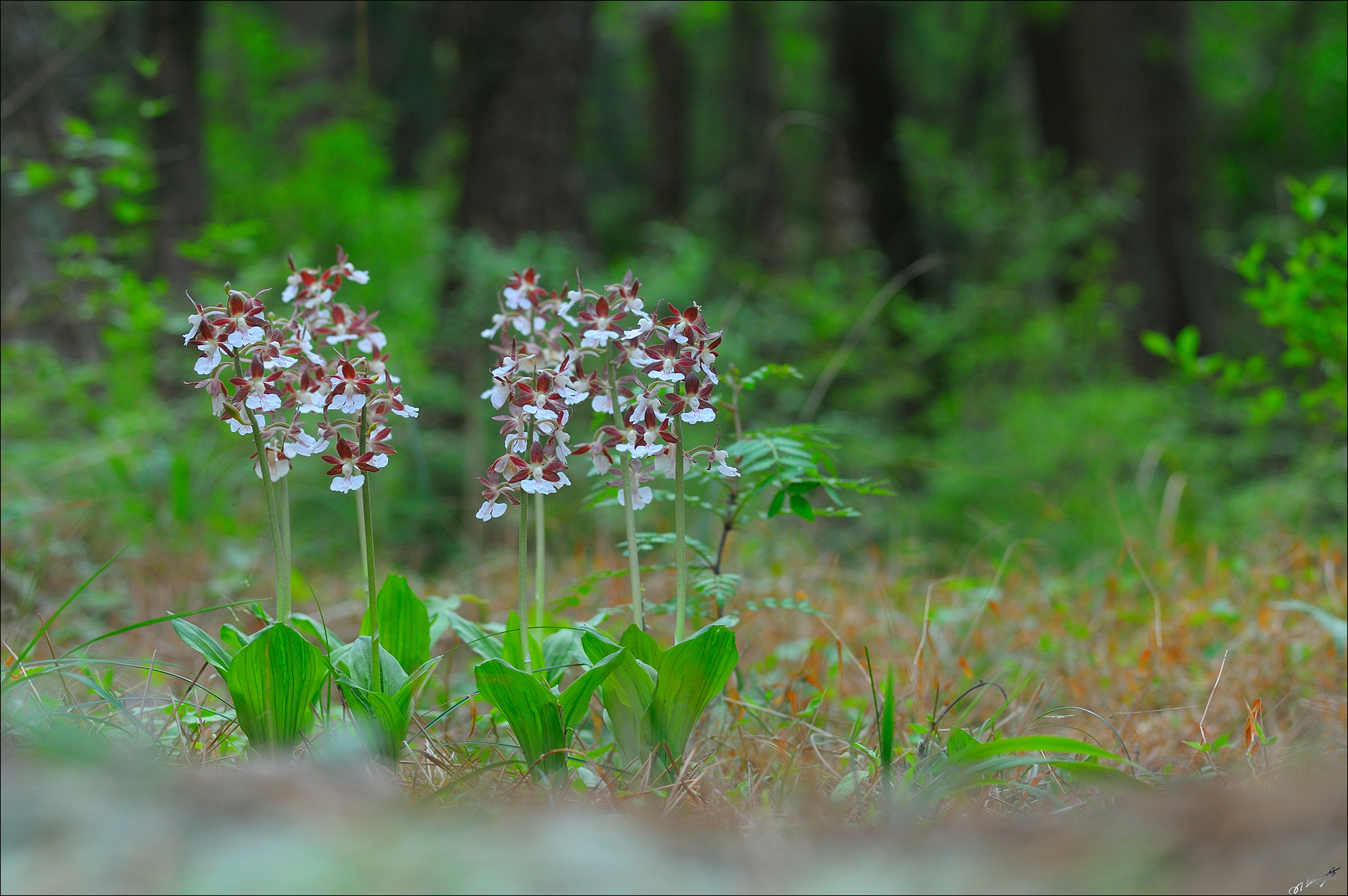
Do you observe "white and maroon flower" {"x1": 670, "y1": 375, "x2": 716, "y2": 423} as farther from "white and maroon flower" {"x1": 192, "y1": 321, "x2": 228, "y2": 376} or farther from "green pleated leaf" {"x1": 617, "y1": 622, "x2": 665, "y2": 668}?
"white and maroon flower" {"x1": 192, "y1": 321, "x2": 228, "y2": 376}

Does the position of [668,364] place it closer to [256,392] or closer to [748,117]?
[256,392]

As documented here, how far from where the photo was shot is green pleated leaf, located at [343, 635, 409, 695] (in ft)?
5.74

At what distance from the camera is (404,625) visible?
1961mm

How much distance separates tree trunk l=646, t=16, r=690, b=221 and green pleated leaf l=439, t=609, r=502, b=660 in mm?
11833

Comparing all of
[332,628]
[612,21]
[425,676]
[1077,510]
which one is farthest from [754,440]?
[612,21]

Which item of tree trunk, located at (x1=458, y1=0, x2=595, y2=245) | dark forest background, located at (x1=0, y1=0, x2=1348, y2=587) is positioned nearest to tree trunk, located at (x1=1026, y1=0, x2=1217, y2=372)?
dark forest background, located at (x1=0, y1=0, x2=1348, y2=587)

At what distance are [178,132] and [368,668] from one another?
743cm

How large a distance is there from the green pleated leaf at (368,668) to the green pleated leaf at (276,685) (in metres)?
0.10

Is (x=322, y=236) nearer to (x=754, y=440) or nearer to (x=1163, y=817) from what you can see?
(x=754, y=440)

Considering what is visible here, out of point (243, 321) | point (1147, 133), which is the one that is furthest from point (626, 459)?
point (1147, 133)

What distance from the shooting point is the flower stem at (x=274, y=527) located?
67.1 inches

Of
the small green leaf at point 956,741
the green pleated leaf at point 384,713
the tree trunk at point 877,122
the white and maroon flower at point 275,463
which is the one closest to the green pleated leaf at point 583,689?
the green pleated leaf at point 384,713

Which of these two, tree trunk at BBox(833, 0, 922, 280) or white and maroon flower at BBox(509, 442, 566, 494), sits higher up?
tree trunk at BBox(833, 0, 922, 280)
